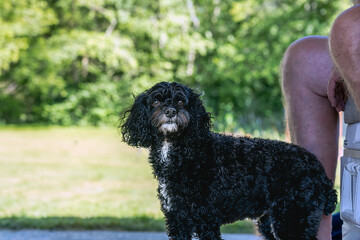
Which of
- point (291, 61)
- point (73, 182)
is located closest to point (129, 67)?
point (73, 182)

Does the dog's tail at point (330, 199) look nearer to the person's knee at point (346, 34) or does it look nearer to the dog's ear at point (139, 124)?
the person's knee at point (346, 34)

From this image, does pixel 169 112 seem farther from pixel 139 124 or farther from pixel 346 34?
pixel 346 34

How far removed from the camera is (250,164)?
189 centimetres

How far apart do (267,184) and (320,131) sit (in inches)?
20.1

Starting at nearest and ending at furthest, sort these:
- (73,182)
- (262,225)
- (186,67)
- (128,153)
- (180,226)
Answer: (180,226) < (262,225) < (73,182) < (128,153) < (186,67)

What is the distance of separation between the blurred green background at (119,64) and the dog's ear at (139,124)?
7.53 m

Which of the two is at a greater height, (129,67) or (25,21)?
(25,21)

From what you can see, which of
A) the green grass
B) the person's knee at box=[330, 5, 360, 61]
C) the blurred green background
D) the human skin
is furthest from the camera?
the blurred green background

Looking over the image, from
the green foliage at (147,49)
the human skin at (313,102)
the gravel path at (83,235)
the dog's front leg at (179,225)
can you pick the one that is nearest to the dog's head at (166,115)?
the dog's front leg at (179,225)

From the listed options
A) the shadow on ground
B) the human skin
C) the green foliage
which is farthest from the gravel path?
the green foliage

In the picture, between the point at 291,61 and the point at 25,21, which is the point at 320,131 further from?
the point at 25,21

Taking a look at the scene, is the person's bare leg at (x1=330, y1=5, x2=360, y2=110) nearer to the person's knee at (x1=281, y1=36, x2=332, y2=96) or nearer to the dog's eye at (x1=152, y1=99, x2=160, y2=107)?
the person's knee at (x1=281, y1=36, x2=332, y2=96)

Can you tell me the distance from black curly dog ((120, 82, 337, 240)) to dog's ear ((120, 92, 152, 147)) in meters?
0.02

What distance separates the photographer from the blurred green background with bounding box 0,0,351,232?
12984mm
